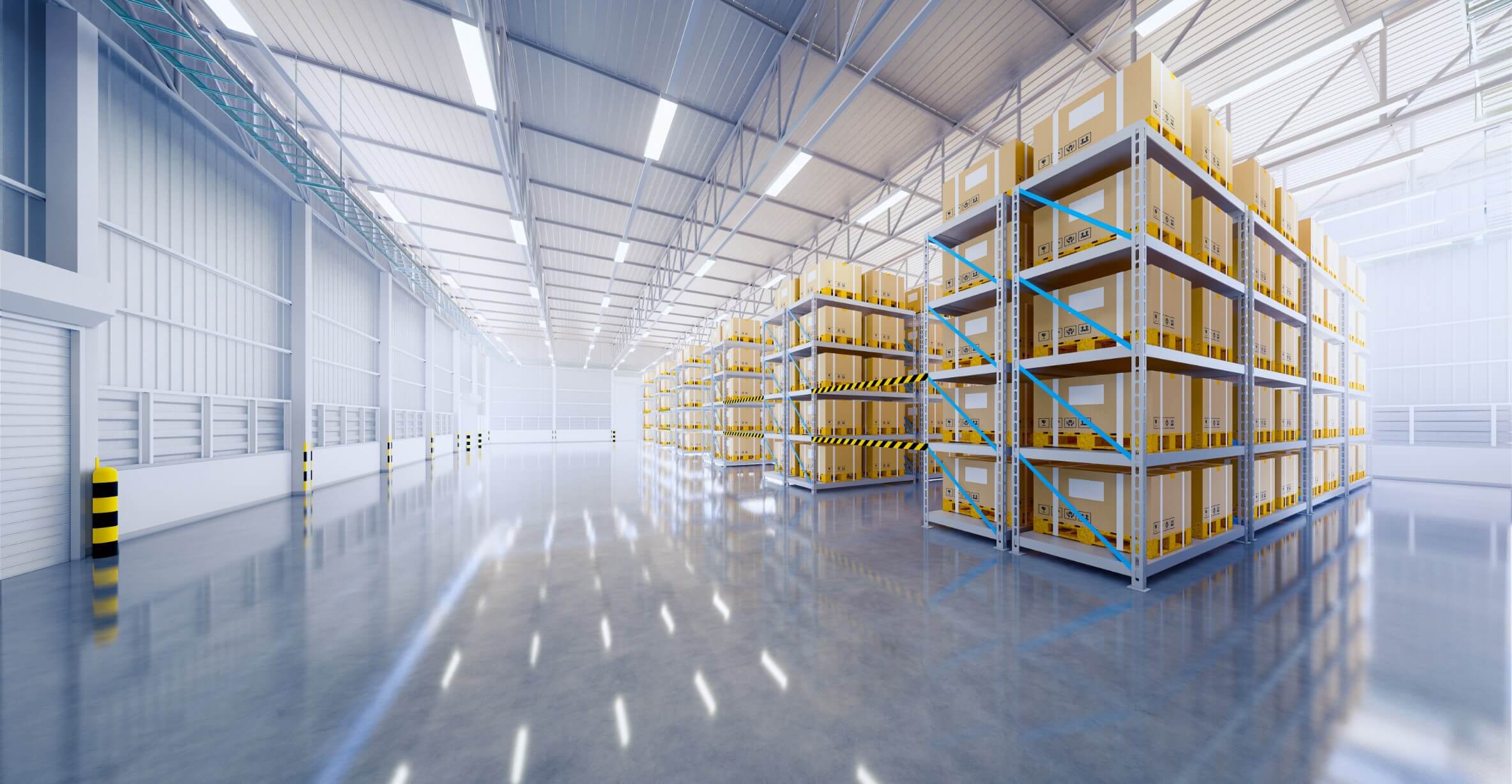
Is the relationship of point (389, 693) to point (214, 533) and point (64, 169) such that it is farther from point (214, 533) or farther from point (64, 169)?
point (64, 169)

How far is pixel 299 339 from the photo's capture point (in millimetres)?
9516

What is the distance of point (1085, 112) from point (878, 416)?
5854 millimetres

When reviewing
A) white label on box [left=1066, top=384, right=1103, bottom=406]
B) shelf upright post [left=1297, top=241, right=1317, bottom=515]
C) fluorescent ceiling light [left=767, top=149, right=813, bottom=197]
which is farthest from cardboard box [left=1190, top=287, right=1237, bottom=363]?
fluorescent ceiling light [left=767, top=149, right=813, bottom=197]

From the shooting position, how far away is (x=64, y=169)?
16.8 feet

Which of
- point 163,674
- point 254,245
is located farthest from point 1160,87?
point 254,245

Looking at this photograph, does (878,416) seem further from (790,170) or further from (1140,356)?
(1140,356)

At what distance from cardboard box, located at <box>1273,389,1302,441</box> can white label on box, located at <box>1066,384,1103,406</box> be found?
12.7ft

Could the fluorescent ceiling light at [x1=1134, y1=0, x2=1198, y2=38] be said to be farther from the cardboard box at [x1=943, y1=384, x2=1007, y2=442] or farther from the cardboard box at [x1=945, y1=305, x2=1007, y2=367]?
the cardboard box at [x1=943, y1=384, x2=1007, y2=442]

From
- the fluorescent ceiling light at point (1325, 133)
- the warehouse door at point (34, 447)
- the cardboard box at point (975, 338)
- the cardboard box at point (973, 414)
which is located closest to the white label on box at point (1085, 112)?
the cardboard box at point (975, 338)

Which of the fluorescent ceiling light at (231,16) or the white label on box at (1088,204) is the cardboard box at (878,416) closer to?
the white label on box at (1088,204)

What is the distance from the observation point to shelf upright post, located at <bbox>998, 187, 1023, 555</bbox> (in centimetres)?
498

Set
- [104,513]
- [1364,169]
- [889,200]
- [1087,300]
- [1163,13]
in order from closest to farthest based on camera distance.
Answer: [1087,300] < [104,513] < [1163,13] < [1364,169] < [889,200]

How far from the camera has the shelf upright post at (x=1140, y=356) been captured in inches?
159

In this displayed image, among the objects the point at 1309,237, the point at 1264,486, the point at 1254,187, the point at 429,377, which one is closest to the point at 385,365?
the point at 429,377
